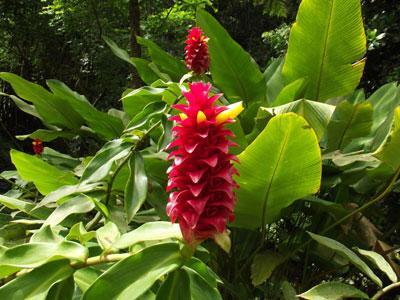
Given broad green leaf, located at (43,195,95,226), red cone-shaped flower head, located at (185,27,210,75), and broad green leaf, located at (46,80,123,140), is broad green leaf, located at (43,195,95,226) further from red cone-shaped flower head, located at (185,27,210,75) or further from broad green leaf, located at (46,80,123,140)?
red cone-shaped flower head, located at (185,27,210,75)

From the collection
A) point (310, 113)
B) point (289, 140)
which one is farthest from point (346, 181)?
point (289, 140)

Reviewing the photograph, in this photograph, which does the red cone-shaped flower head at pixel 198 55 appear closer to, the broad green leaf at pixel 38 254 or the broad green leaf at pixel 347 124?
the broad green leaf at pixel 347 124

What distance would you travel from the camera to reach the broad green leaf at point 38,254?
101cm

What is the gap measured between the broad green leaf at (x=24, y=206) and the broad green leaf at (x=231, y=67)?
2.86ft

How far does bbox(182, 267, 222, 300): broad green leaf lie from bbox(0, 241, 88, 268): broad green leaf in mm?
226

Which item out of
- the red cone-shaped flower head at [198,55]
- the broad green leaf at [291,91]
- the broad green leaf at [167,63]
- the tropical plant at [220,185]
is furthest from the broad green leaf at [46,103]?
the broad green leaf at [291,91]

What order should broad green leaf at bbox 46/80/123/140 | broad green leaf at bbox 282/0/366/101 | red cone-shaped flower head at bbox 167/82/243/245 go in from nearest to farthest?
red cone-shaped flower head at bbox 167/82/243/245 → broad green leaf at bbox 282/0/366/101 → broad green leaf at bbox 46/80/123/140

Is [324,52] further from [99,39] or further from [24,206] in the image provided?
[99,39]

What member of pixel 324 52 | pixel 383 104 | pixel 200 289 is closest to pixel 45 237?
pixel 200 289

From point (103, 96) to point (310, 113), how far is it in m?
5.90

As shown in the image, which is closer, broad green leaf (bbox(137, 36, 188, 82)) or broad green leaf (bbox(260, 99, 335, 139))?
broad green leaf (bbox(260, 99, 335, 139))

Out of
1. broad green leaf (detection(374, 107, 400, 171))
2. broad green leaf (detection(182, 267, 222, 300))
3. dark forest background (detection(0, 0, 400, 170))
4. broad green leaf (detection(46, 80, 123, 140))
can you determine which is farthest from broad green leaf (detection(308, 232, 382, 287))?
dark forest background (detection(0, 0, 400, 170))

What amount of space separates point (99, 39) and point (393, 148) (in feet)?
18.4

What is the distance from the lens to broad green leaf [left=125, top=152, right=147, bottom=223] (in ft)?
4.48
